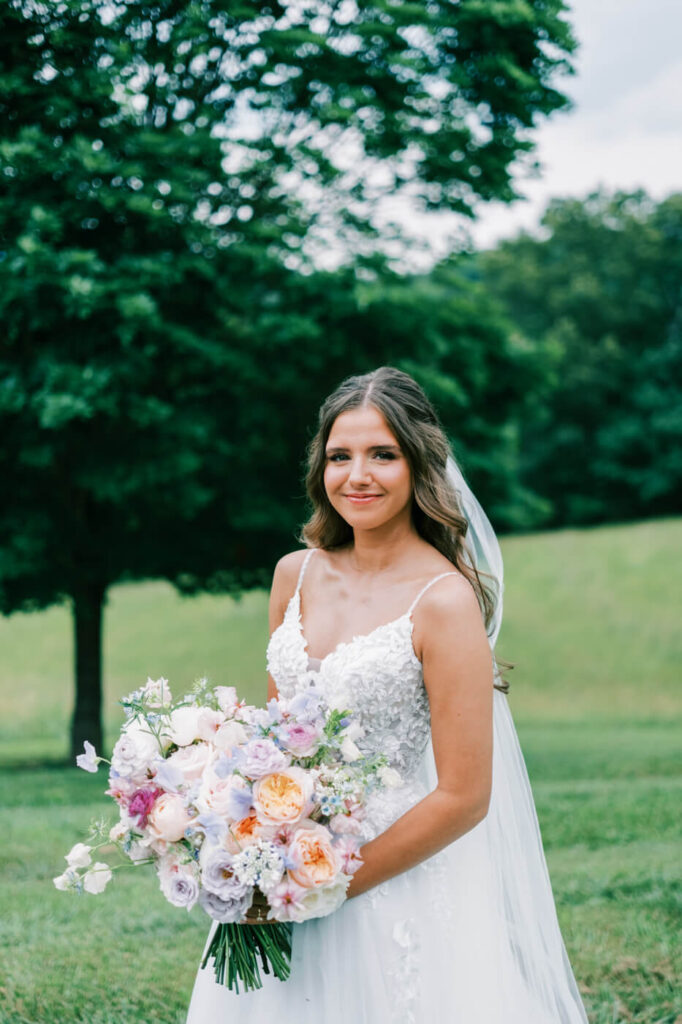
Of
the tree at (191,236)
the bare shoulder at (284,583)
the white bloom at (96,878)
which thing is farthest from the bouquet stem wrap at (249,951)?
the tree at (191,236)

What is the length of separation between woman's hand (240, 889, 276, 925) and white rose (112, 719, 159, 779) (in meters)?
0.44

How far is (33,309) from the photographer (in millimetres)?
9164

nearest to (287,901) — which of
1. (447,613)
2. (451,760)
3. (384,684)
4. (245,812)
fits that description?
(245,812)

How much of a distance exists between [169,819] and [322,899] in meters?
0.42

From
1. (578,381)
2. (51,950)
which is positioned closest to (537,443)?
(578,381)

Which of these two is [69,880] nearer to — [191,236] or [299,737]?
[299,737]

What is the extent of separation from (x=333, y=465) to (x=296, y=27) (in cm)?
808

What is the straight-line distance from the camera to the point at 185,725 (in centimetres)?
266

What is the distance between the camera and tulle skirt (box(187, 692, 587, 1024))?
276 cm

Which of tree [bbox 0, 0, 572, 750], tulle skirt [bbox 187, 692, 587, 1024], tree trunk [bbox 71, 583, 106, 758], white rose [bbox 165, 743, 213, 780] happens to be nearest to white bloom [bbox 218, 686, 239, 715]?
white rose [bbox 165, 743, 213, 780]

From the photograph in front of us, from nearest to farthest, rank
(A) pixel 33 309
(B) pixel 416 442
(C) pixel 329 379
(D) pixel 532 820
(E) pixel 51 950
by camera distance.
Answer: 1. (B) pixel 416 442
2. (D) pixel 532 820
3. (E) pixel 51 950
4. (A) pixel 33 309
5. (C) pixel 329 379

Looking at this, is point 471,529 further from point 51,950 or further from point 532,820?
point 51,950

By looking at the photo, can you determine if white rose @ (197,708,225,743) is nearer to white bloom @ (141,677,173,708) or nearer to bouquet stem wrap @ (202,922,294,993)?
white bloom @ (141,677,173,708)

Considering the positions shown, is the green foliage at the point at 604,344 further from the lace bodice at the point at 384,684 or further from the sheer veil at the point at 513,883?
the lace bodice at the point at 384,684
